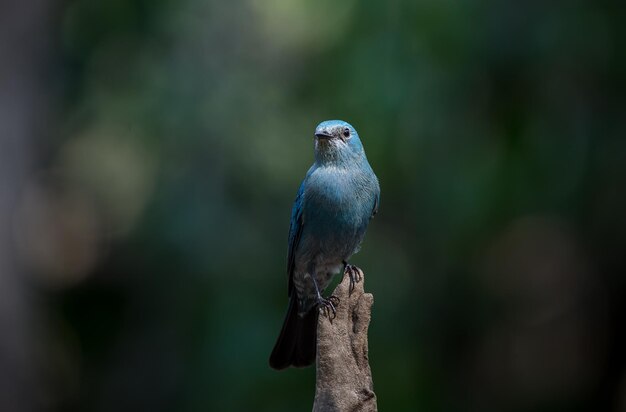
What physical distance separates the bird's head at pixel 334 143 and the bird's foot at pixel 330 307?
2.42ft

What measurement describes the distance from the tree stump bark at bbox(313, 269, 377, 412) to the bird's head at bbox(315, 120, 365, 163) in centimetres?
90

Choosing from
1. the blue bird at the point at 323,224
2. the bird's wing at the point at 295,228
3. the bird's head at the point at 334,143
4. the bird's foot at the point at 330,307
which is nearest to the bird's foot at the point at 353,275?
the blue bird at the point at 323,224

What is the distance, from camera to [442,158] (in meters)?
9.18

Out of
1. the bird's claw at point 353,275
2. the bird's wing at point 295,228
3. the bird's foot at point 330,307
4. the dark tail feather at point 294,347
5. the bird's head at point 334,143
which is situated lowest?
the dark tail feather at point 294,347

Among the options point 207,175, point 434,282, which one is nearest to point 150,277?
point 207,175

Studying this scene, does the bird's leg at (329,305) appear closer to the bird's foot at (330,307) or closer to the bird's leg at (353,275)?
the bird's foot at (330,307)

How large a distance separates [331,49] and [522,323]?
10.3 feet

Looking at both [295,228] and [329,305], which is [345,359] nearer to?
[329,305]

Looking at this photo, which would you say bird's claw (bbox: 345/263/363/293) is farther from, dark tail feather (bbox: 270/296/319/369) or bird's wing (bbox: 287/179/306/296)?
dark tail feather (bbox: 270/296/319/369)

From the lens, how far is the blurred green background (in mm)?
9016

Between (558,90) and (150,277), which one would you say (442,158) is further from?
(150,277)

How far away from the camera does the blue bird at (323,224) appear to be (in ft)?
17.4

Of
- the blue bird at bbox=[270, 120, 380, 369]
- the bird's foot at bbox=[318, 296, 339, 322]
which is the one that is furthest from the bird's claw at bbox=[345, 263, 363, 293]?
Result: the bird's foot at bbox=[318, 296, 339, 322]

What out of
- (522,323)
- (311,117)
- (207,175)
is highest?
(311,117)
